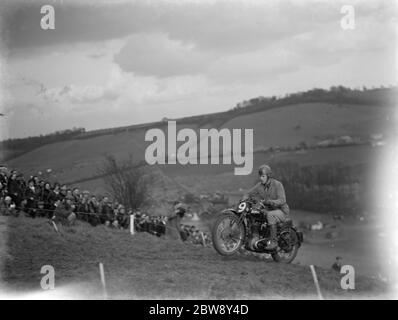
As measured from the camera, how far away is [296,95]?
14.3 metres

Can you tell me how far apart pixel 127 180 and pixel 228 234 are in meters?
2.95

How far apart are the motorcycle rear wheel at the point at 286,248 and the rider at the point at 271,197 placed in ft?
0.70

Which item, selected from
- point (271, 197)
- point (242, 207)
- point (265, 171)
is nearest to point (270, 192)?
point (271, 197)

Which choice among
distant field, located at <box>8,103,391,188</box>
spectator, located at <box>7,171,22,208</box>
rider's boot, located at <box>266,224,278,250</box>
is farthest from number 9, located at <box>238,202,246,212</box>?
spectator, located at <box>7,171,22,208</box>

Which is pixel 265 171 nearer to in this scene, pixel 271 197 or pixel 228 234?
pixel 271 197

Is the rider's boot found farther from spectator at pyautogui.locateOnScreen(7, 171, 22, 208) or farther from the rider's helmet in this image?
spectator at pyautogui.locateOnScreen(7, 171, 22, 208)

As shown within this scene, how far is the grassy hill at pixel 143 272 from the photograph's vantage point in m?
12.3

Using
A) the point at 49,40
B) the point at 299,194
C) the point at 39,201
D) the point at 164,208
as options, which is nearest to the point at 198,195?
the point at 164,208

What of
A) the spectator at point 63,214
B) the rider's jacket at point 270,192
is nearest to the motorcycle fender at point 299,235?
the rider's jacket at point 270,192

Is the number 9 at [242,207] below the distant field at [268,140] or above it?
below

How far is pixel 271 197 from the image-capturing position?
1309cm

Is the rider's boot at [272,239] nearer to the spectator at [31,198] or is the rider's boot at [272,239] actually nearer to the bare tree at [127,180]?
the bare tree at [127,180]

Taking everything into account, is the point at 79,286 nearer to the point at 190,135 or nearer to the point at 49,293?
the point at 49,293

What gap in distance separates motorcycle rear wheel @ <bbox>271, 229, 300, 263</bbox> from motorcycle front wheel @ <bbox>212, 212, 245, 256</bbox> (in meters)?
0.94
